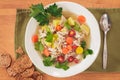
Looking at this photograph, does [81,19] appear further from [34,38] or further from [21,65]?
[21,65]

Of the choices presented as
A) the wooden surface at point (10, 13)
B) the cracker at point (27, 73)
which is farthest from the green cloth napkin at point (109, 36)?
the cracker at point (27, 73)

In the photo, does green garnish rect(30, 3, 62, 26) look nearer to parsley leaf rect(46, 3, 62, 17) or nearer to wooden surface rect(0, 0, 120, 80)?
parsley leaf rect(46, 3, 62, 17)

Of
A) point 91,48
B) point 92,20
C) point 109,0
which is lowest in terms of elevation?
point 91,48

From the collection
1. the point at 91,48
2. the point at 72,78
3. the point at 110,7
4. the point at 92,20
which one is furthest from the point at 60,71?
the point at 110,7

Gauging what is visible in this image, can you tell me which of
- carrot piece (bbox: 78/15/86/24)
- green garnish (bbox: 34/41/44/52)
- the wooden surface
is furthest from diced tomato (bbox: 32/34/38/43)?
carrot piece (bbox: 78/15/86/24)

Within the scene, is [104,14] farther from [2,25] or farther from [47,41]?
[2,25]

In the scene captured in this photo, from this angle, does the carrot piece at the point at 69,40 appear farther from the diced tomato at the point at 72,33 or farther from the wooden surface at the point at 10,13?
the wooden surface at the point at 10,13
